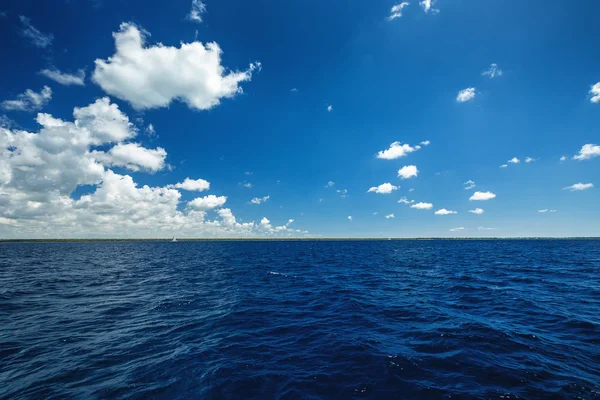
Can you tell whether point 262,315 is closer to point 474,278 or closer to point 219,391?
point 219,391

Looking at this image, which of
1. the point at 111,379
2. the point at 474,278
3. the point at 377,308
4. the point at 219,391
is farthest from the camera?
the point at 474,278

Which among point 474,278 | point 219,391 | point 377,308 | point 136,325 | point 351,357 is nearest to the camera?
point 219,391

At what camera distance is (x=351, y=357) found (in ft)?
40.5

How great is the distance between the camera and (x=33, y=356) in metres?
12.6

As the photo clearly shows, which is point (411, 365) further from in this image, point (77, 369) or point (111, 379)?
point (77, 369)

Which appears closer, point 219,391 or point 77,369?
point 219,391

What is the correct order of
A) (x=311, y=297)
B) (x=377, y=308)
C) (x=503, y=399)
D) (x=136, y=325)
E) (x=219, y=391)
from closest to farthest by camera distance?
1. (x=503, y=399)
2. (x=219, y=391)
3. (x=136, y=325)
4. (x=377, y=308)
5. (x=311, y=297)

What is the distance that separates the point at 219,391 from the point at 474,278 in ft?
115

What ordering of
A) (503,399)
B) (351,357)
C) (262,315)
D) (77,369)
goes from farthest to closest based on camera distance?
(262,315) → (351,357) → (77,369) → (503,399)

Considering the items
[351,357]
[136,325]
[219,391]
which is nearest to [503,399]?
[351,357]

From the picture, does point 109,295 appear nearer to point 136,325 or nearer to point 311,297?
point 136,325

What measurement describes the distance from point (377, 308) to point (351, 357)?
9127 millimetres

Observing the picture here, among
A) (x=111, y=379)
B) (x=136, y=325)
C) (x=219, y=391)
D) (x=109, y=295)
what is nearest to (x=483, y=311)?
(x=219, y=391)

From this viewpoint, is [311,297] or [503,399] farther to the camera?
[311,297]
